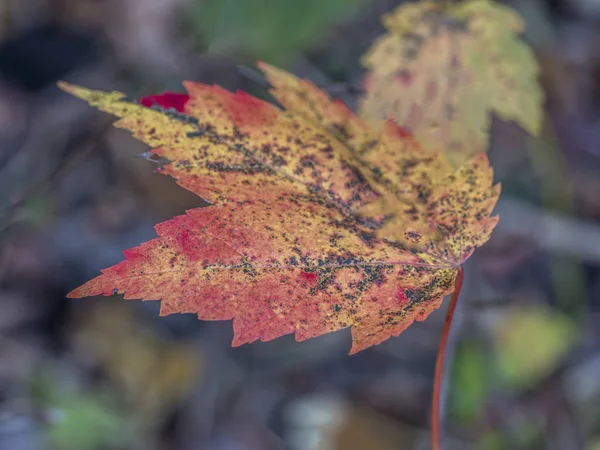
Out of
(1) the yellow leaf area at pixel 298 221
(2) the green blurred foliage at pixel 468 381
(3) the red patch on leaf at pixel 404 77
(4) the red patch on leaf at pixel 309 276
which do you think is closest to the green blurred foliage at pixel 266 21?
(3) the red patch on leaf at pixel 404 77

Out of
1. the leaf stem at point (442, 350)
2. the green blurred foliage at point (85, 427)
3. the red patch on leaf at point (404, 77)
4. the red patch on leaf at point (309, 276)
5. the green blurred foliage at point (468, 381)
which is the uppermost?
the red patch on leaf at point (404, 77)

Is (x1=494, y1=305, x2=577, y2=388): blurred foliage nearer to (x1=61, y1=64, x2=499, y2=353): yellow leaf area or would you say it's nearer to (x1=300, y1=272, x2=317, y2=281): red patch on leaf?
(x1=61, y1=64, x2=499, y2=353): yellow leaf area

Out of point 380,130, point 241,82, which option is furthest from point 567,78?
point 380,130

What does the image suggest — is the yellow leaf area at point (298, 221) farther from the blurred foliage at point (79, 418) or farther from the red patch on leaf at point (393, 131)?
the blurred foliage at point (79, 418)

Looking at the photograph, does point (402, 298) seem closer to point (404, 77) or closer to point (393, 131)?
point (393, 131)

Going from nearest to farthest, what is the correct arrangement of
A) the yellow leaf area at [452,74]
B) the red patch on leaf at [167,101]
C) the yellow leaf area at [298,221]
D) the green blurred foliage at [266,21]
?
the yellow leaf area at [298,221] → the red patch on leaf at [167,101] → the yellow leaf area at [452,74] → the green blurred foliage at [266,21]

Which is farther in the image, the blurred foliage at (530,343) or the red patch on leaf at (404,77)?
the blurred foliage at (530,343)

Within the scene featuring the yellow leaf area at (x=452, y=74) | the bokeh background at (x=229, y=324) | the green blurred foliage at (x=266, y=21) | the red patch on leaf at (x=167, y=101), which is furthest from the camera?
the bokeh background at (x=229, y=324)
